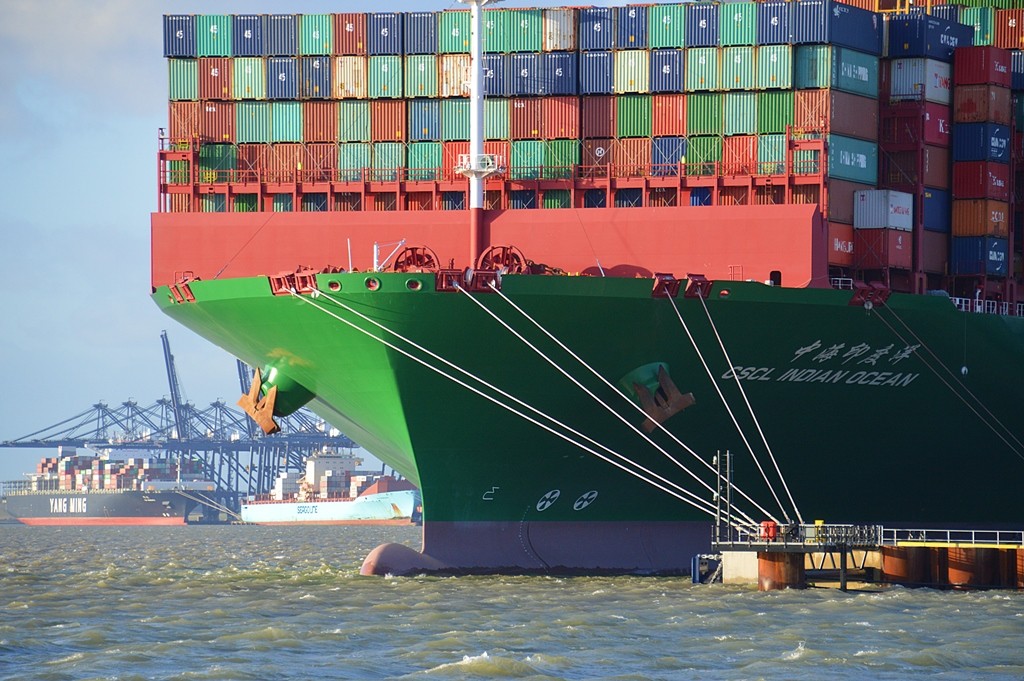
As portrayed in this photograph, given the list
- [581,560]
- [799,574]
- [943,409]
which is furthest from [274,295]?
[943,409]

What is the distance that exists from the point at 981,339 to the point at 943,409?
5.99 feet

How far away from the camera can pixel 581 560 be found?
124ft

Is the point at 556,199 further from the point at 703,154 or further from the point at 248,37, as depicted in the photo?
the point at 248,37

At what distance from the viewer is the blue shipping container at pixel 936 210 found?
41.8m

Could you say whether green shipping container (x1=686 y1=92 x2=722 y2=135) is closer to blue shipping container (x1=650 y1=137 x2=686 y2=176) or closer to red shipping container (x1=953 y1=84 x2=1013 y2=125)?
blue shipping container (x1=650 y1=137 x2=686 y2=176)

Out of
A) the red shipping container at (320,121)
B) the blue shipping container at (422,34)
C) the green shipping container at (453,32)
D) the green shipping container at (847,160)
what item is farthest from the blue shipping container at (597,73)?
the red shipping container at (320,121)

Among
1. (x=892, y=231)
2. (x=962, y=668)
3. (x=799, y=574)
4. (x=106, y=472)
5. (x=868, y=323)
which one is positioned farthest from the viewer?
(x=106, y=472)

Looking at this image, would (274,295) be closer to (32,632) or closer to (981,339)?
(32,632)

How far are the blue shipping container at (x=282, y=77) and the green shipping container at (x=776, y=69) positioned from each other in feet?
36.9

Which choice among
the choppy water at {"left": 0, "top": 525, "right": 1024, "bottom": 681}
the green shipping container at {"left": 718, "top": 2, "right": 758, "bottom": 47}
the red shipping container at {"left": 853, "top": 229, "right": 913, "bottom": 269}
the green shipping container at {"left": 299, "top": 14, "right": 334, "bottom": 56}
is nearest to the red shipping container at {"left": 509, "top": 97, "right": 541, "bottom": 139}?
the green shipping container at {"left": 718, "top": 2, "right": 758, "bottom": 47}

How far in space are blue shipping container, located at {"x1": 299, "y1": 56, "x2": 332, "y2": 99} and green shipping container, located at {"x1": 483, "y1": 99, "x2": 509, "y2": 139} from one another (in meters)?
4.02

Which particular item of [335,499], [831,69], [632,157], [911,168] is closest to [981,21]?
[911,168]

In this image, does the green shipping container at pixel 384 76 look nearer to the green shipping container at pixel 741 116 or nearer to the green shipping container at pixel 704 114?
the green shipping container at pixel 704 114

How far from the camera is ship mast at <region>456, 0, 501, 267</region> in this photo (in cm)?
3797
